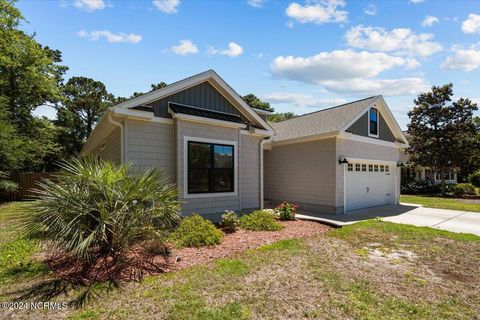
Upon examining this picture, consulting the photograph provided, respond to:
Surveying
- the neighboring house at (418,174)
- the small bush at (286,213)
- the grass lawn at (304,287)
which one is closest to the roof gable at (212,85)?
the small bush at (286,213)

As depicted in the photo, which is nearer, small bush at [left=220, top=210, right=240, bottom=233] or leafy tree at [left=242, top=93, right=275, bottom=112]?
small bush at [left=220, top=210, right=240, bottom=233]

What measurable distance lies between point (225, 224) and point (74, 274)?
164 inches

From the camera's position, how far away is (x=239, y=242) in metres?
6.93

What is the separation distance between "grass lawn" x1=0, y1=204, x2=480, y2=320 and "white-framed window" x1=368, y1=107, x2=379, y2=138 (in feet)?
25.8

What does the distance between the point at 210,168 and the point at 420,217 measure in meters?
8.88

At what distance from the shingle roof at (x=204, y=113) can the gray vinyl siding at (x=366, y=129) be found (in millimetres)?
5492

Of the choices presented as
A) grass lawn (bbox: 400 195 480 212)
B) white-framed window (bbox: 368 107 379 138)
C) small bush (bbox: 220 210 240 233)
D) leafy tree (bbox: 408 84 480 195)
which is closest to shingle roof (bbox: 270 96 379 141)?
white-framed window (bbox: 368 107 379 138)

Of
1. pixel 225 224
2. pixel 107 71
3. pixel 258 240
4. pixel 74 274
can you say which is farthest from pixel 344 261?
pixel 107 71

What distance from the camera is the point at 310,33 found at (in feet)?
37.9

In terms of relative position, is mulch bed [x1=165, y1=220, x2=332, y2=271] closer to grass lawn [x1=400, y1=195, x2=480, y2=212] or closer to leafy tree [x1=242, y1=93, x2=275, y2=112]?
grass lawn [x1=400, y1=195, x2=480, y2=212]

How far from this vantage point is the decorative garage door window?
1269 cm

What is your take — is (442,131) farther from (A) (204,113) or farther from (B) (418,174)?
(A) (204,113)

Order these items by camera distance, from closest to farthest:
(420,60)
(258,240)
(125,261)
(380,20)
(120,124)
A: (125,261) < (258,240) < (120,124) < (380,20) < (420,60)

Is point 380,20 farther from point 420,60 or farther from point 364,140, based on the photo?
point 364,140
